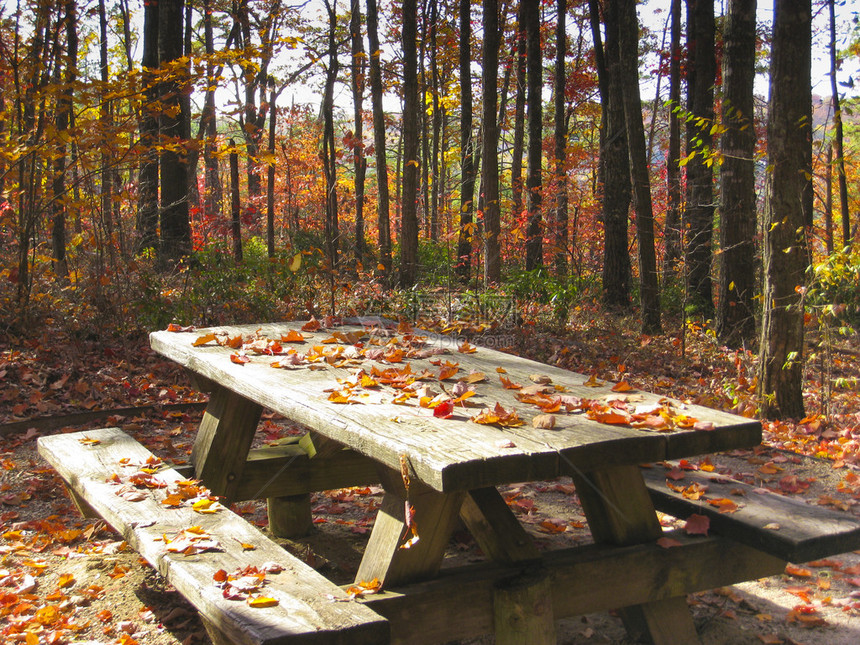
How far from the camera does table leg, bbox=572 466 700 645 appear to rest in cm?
248

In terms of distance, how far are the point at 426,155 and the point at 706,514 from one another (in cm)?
1897

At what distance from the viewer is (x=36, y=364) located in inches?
245

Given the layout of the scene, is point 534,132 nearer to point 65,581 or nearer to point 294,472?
point 294,472

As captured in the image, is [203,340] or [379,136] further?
[379,136]

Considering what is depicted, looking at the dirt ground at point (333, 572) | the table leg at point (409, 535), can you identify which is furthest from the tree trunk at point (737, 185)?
the table leg at point (409, 535)

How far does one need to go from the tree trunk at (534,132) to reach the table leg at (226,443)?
9689 mm

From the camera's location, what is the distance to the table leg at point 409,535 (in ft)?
7.15

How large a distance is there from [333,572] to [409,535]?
1.31 metres

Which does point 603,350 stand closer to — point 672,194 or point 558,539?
point 558,539

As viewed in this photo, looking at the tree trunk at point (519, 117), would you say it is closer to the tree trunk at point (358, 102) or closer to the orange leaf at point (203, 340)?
the tree trunk at point (358, 102)

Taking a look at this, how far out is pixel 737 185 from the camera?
7547mm

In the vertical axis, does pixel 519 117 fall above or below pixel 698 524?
above

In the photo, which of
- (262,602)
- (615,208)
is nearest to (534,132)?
(615,208)

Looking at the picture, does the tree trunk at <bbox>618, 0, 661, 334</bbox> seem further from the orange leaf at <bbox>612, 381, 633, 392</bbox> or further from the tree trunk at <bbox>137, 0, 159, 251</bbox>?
the orange leaf at <bbox>612, 381, 633, 392</bbox>
